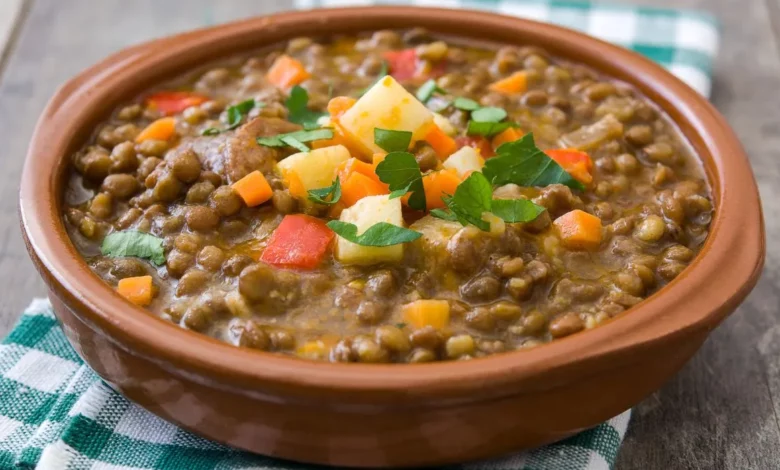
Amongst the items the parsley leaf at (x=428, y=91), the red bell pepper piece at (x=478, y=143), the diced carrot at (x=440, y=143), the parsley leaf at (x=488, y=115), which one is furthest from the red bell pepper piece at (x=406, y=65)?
the diced carrot at (x=440, y=143)

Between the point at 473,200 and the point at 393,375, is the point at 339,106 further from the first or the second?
the point at 393,375

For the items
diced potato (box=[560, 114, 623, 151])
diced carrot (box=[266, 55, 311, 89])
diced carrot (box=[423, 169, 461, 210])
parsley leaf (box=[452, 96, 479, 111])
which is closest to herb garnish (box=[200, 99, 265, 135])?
diced carrot (box=[266, 55, 311, 89])

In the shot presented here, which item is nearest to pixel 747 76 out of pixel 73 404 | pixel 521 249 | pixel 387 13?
pixel 387 13

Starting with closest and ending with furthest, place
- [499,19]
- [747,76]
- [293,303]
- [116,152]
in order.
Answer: [293,303]
[116,152]
[499,19]
[747,76]

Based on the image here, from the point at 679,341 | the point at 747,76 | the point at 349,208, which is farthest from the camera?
the point at 747,76

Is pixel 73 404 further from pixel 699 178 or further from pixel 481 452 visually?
pixel 699 178

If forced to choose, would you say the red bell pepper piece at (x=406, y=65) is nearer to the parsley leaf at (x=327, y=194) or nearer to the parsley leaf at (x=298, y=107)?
the parsley leaf at (x=298, y=107)
